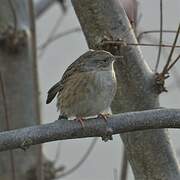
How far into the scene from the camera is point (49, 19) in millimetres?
7625

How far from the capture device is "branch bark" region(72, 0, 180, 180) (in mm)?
2318

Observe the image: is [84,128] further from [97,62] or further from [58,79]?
[58,79]

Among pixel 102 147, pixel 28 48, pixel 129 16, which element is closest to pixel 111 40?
pixel 129 16

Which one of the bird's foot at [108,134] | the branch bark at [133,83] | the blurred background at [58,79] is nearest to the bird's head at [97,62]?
the branch bark at [133,83]

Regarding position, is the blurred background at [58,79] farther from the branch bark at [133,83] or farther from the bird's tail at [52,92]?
the branch bark at [133,83]

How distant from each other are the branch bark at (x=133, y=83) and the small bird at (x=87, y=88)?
318 millimetres

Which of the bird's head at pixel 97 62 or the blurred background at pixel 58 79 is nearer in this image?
the bird's head at pixel 97 62

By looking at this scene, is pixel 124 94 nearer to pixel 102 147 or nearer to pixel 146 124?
pixel 146 124

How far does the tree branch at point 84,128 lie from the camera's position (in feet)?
6.49

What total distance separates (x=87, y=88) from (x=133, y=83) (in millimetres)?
470

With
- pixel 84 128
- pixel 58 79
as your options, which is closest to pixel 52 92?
pixel 84 128

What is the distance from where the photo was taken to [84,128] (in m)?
2.14

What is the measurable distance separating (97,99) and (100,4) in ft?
1.99

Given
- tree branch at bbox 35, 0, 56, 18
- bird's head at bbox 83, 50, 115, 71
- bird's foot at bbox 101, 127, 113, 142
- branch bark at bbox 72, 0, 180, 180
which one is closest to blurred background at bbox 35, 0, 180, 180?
tree branch at bbox 35, 0, 56, 18
